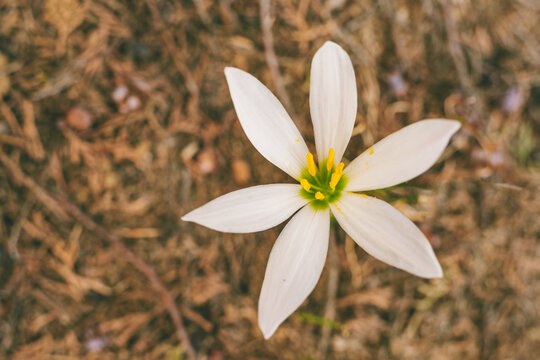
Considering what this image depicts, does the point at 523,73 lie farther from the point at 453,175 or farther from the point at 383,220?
the point at 383,220

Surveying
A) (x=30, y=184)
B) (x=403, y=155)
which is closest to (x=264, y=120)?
(x=403, y=155)

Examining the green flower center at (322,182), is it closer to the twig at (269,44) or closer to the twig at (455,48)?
the twig at (269,44)

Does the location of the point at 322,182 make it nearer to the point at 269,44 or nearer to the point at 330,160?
the point at 330,160

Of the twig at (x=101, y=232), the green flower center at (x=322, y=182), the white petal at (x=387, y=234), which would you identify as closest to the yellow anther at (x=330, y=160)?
the green flower center at (x=322, y=182)

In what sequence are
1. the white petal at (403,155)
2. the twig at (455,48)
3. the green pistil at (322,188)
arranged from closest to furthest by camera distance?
the white petal at (403,155) → the green pistil at (322,188) → the twig at (455,48)

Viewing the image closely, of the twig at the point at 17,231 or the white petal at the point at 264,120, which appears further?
the twig at the point at 17,231

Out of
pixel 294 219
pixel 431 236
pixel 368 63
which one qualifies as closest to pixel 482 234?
pixel 431 236
